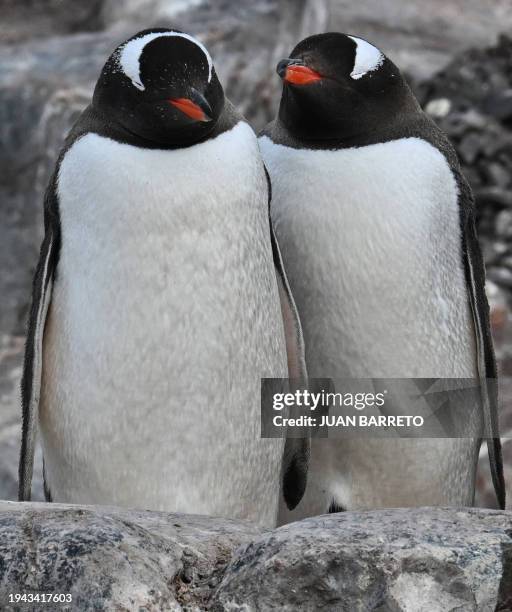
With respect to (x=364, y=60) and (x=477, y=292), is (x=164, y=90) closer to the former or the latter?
(x=364, y=60)

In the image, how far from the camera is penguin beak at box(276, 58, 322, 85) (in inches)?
122

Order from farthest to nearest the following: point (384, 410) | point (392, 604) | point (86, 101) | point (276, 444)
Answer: point (86, 101) → point (384, 410) → point (276, 444) → point (392, 604)

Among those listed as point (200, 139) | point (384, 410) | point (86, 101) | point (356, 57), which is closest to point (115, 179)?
point (200, 139)

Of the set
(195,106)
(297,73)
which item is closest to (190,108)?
(195,106)

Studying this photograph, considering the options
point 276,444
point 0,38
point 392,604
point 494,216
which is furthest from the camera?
point 0,38

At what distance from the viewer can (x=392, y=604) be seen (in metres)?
1.98

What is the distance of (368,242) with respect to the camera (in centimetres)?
317

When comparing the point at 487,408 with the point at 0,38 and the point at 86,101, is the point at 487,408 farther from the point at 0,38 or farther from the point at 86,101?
the point at 0,38

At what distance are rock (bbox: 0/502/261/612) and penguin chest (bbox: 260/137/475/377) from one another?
3.62 feet

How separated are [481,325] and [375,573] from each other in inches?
61.3

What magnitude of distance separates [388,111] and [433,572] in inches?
61.0

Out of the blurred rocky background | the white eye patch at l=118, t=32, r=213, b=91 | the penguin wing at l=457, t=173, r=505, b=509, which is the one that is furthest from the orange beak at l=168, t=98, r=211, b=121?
the blurred rocky background

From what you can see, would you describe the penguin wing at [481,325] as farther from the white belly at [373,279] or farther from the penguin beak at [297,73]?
the penguin beak at [297,73]

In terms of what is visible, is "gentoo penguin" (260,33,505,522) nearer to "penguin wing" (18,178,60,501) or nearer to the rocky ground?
"penguin wing" (18,178,60,501)
